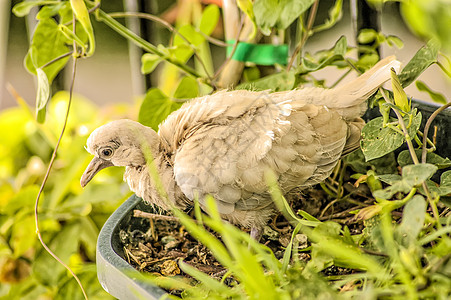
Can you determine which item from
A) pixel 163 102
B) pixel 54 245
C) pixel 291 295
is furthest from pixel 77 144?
pixel 291 295

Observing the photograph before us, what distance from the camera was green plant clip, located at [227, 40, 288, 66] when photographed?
0.85 meters

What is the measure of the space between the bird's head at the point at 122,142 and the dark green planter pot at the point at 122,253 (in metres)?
0.08

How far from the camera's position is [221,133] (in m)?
0.62

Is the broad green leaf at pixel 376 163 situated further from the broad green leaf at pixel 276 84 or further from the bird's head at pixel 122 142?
the bird's head at pixel 122 142

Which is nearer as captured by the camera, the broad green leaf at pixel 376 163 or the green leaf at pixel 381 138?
the green leaf at pixel 381 138

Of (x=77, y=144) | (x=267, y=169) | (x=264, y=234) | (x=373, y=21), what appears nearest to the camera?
(x=267, y=169)

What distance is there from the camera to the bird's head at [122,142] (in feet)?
2.11

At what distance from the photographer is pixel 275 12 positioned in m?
0.74

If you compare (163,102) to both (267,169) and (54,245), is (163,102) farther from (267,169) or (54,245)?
(54,245)

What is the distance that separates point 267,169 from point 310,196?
0.66 ft

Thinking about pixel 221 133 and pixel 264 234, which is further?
pixel 264 234

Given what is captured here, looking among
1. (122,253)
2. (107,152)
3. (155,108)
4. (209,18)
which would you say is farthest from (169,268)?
(209,18)

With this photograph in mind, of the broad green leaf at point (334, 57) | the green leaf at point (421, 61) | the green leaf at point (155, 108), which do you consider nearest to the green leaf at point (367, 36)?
the broad green leaf at point (334, 57)

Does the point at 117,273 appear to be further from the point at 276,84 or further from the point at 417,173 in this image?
the point at 276,84
